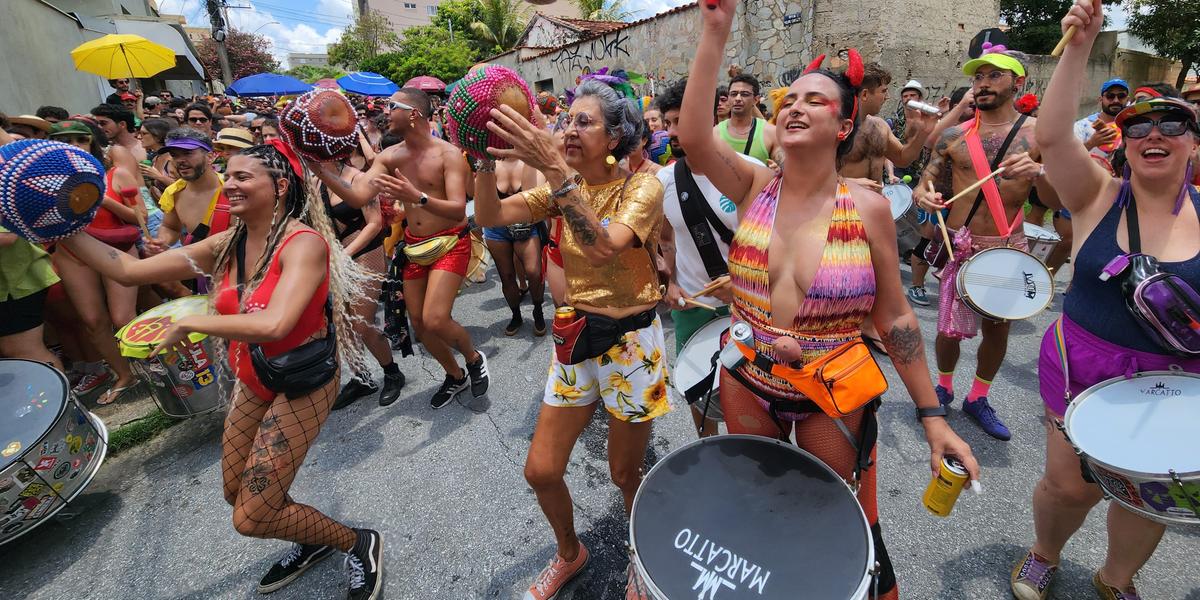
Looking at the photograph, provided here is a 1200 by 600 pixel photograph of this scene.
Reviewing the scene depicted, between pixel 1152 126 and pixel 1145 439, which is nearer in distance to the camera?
pixel 1145 439

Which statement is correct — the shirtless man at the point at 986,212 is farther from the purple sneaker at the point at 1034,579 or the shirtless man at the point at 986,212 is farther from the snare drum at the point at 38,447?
the snare drum at the point at 38,447

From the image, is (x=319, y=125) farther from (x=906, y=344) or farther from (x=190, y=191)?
(x=906, y=344)

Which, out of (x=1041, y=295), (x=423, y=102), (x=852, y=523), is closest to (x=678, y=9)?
(x=423, y=102)

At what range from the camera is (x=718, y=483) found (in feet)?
4.99

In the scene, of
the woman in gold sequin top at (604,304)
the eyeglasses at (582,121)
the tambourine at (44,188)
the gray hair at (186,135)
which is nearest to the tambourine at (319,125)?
the tambourine at (44,188)

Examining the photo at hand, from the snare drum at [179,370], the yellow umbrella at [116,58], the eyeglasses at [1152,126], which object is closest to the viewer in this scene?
the eyeglasses at [1152,126]

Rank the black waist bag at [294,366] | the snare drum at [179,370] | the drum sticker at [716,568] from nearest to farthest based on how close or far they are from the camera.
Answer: the drum sticker at [716,568] < the black waist bag at [294,366] < the snare drum at [179,370]

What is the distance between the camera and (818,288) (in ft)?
5.39

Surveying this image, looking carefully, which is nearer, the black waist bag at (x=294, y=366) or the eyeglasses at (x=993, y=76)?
the black waist bag at (x=294, y=366)

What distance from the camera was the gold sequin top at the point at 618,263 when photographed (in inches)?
83.0

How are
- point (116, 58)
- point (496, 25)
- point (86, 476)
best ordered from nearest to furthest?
point (86, 476)
point (116, 58)
point (496, 25)

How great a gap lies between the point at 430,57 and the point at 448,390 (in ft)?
86.4

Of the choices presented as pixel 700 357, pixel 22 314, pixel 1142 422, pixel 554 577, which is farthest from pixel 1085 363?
pixel 22 314

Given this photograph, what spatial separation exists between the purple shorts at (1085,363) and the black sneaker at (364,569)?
2.91m
